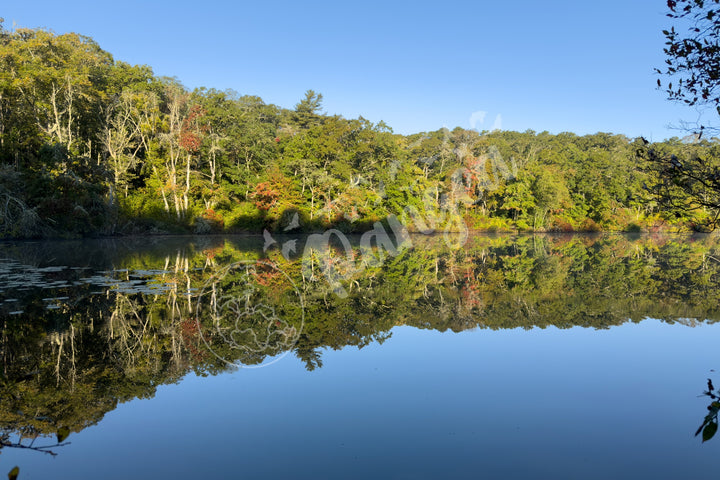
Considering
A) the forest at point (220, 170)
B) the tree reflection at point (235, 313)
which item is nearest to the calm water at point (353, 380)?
the tree reflection at point (235, 313)

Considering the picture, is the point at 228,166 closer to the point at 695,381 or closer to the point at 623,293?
the point at 623,293

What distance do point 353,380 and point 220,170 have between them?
3119 centimetres

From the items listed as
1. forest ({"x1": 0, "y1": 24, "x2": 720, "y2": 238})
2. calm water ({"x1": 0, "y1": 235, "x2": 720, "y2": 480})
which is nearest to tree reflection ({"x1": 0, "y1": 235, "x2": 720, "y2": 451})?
calm water ({"x1": 0, "y1": 235, "x2": 720, "y2": 480})

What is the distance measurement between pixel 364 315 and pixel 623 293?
6028 mm

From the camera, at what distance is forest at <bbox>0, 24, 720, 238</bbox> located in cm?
2292

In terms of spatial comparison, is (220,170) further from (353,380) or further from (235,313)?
(353,380)

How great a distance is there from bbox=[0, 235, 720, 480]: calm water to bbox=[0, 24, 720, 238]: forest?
38.7 feet

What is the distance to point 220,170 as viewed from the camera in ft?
110

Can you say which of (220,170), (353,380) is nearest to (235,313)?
(353,380)

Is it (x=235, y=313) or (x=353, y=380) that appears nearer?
(x=353, y=380)

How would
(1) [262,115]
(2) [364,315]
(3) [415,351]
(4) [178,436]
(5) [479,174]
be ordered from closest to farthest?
(4) [178,436] → (3) [415,351] → (2) [364,315] → (5) [479,174] → (1) [262,115]

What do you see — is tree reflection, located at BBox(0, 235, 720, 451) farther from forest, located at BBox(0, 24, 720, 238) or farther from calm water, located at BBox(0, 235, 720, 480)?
forest, located at BBox(0, 24, 720, 238)

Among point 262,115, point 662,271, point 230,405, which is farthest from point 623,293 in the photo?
point 262,115

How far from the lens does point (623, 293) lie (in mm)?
9859
